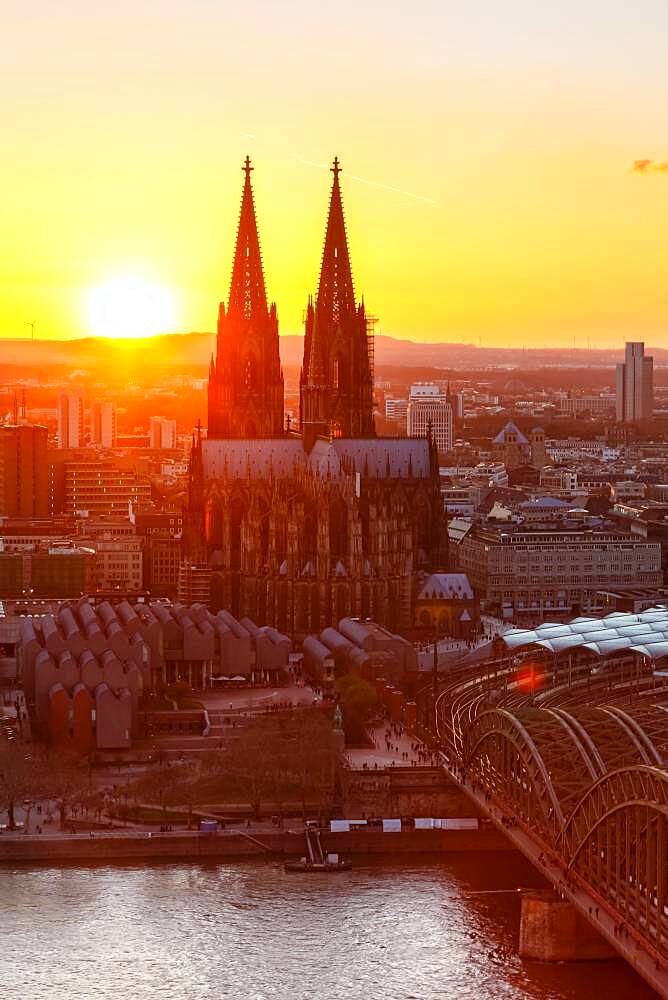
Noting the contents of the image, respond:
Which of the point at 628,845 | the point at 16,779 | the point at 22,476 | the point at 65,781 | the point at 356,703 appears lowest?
the point at 65,781

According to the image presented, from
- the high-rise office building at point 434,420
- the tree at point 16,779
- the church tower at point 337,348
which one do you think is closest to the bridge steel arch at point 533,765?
the tree at point 16,779

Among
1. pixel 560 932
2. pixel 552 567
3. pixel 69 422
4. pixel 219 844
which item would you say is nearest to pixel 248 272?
pixel 552 567

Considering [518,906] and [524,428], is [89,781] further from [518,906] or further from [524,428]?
[524,428]

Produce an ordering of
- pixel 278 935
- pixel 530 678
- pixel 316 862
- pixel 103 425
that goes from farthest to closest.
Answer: pixel 103 425, pixel 530 678, pixel 316 862, pixel 278 935

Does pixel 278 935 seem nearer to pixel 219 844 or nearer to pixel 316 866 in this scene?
pixel 316 866

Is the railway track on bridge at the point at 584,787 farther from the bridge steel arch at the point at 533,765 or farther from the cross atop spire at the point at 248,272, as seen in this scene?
the cross atop spire at the point at 248,272

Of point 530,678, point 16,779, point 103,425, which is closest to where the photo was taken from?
point 16,779

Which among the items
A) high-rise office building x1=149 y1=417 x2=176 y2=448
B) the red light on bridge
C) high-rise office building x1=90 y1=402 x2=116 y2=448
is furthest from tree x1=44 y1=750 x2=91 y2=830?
high-rise office building x1=149 y1=417 x2=176 y2=448
